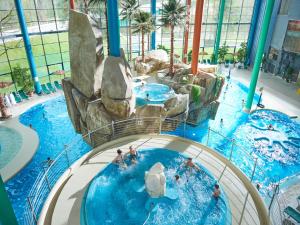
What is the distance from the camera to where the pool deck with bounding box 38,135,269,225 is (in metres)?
7.48

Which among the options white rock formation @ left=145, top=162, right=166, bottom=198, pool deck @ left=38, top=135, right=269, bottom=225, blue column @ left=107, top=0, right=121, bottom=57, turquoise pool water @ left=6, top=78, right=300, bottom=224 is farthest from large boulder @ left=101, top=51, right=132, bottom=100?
white rock formation @ left=145, top=162, right=166, bottom=198

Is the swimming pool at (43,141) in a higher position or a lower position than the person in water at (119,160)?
lower

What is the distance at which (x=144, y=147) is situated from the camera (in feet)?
35.3

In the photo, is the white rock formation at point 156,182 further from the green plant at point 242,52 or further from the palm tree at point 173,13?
the green plant at point 242,52

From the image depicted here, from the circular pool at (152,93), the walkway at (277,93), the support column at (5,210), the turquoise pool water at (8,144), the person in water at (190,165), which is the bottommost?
the turquoise pool water at (8,144)

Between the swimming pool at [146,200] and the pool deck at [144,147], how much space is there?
34 cm

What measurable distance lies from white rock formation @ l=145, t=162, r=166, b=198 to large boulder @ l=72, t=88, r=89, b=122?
716cm

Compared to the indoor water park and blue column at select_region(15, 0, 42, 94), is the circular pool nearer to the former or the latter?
the indoor water park

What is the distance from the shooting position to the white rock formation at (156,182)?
26.2ft

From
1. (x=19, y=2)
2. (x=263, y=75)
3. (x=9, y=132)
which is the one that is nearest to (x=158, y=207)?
(x=9, y=132)

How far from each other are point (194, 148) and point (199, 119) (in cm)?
657

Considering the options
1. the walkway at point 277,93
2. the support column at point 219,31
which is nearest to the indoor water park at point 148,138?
the walkway at point 277,93

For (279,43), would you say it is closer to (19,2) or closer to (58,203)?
(19,2)

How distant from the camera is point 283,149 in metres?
14.6
